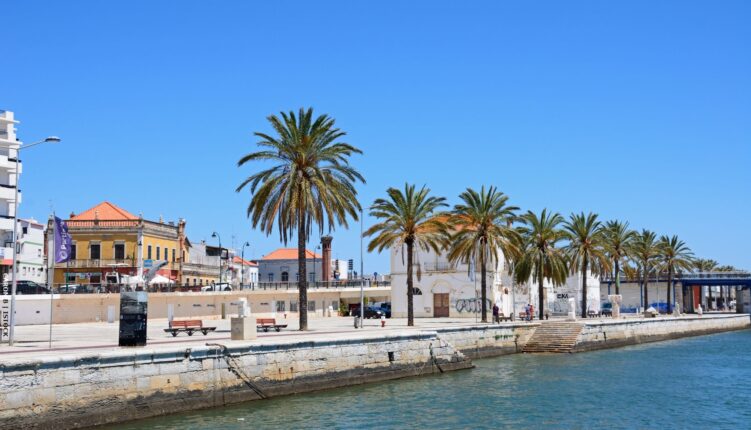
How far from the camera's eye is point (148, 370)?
82.0 ft

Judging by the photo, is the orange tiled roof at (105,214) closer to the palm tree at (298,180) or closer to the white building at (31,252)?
the white building at (31,252)

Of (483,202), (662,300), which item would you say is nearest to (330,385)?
(483,202)

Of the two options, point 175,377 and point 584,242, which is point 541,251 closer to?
point 584,242

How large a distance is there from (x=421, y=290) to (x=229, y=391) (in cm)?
4577

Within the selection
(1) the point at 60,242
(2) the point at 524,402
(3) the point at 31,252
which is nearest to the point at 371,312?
(3) the point at 31,252

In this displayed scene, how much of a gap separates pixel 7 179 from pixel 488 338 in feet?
131

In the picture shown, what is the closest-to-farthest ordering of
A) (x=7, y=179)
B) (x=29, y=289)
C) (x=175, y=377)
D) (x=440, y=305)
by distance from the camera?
(x=175, y=377) < (x=29, y=289) < (x=7, y=179) < (x=440, y=305)

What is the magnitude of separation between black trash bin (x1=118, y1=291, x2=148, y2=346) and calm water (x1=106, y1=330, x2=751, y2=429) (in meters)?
3.70

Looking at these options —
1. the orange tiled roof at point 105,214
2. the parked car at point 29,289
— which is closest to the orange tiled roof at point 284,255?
the orange tiled roof at point 105,214

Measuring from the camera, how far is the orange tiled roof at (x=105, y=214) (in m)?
77.6

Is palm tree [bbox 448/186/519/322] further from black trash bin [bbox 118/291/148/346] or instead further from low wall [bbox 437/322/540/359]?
black trash bin [bbox 118/291/148/346]

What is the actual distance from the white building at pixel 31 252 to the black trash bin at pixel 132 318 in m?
48.3

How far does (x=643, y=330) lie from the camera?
63875 mm

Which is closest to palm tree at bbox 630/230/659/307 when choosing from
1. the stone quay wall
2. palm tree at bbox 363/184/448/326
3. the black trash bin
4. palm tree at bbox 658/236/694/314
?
palm tree at bbox 658/236/694/314
